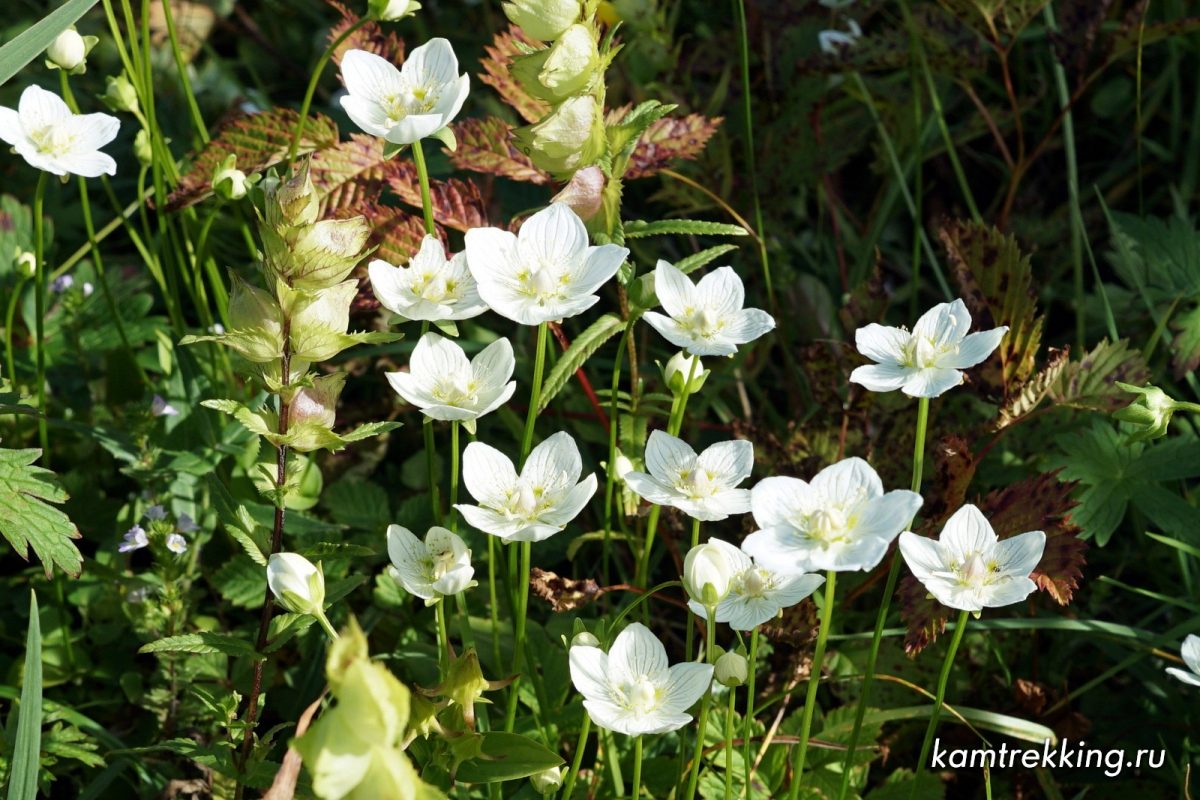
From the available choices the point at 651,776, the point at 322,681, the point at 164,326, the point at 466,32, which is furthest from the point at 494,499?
the point at 466,32

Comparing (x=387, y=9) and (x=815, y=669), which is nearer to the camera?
(x=815, y=669)

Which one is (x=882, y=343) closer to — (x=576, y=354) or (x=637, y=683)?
(x=576, y=354)

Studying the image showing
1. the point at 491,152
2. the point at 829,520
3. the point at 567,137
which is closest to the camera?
the point at 829,520

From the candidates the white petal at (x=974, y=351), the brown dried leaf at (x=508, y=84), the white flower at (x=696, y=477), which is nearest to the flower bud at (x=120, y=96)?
the brown dried leaf at (x=508, y=84)

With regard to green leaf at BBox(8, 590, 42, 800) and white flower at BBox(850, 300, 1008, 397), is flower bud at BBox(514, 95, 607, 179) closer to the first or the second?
white flower at BBox(850, 300, 1008, 397)

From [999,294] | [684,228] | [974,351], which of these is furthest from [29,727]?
[999,294]

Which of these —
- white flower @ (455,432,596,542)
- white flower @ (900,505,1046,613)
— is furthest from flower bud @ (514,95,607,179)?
white flower @ (900,505,1046,613)

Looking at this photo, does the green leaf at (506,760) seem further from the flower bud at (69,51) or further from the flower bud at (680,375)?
the flower bud at (69,51)
